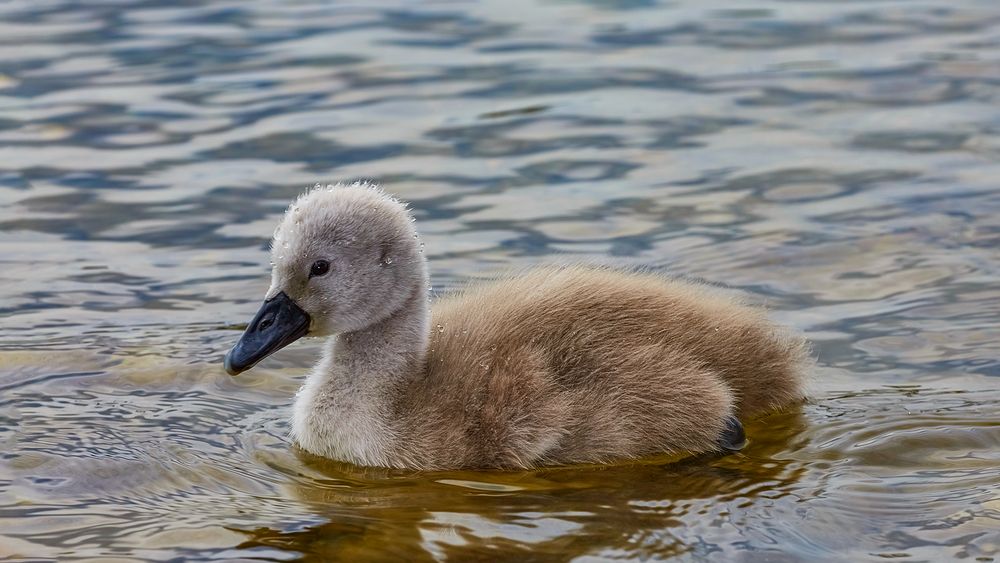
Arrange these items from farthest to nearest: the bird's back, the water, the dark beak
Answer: the dark beak → the bird's back → the water

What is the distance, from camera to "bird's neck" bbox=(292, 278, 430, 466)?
604 cm

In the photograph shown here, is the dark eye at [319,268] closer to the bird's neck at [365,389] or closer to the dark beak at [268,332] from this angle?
the dark beak at [268,332]

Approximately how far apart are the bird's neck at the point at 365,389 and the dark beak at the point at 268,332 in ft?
0.74

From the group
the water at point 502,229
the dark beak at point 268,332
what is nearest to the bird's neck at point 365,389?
the water at point 502,229

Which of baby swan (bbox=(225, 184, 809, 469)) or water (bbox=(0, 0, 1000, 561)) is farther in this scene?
baby swan (bbox=(225, 184, 809, 469))

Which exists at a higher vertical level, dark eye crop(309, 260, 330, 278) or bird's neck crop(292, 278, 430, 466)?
dark eye crop(309, 260, 330, 278)

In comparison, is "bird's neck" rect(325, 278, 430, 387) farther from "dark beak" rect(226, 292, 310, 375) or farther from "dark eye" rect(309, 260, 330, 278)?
"dark eye" rect(309, 260, 330, 278)

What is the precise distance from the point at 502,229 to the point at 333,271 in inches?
117

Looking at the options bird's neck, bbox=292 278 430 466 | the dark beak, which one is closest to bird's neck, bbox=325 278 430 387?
bird's neck, bbox=292 278 430 466

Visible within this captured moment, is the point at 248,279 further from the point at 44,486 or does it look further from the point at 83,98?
the point at 83,98

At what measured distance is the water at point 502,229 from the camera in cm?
539

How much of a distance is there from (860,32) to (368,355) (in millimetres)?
8226

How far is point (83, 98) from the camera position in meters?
11.8

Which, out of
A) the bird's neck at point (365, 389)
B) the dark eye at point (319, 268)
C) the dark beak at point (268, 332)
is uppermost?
the dark eye at point (319, 268)
